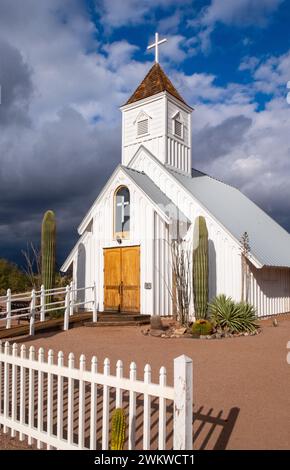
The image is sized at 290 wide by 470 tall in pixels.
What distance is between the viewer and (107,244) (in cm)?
1723

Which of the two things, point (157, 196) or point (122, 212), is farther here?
point (122, 212)

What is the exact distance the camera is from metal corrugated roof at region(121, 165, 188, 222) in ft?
53.6

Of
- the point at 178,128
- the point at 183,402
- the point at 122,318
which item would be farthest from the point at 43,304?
the point at 178,128

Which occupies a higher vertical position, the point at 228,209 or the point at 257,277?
the point at 228,209

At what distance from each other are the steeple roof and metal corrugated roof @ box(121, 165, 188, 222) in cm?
464

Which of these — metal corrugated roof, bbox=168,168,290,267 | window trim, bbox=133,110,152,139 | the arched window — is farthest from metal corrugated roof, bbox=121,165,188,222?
window trim, bbox=133,110,152,139

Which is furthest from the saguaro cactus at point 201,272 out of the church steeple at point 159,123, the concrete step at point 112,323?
the church steeple at point 159,123

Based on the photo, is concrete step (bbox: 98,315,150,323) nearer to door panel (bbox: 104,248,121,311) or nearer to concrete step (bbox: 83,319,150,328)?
concrete step (bbox: 83,319,150,328)

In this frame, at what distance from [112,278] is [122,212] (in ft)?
9.07

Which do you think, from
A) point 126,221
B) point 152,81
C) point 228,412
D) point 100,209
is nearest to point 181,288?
point 126,221

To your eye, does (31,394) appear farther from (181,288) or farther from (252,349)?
(181,288)

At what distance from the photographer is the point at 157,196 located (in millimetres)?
16812

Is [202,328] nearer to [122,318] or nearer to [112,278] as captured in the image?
[122,318]
